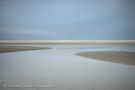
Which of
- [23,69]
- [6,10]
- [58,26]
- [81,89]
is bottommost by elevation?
[81,89]

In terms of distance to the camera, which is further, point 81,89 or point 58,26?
point 58,26

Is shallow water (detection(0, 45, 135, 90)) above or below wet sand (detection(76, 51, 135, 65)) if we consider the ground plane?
below

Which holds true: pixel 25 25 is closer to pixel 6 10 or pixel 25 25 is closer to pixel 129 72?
pixel 6 10

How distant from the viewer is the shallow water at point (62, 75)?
5.90ft

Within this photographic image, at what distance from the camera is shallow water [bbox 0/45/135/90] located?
1.80 m

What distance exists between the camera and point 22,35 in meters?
2.36

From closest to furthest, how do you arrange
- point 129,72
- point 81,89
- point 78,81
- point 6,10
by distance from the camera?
1. point 81,89
2. point 78,81
3. point 129,72
4. point 6,10

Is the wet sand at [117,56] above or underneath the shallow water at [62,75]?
above

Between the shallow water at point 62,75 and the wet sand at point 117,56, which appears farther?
the wet sand at point 117,56

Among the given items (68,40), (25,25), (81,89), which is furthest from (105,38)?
(25,25)

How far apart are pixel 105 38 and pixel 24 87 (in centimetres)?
136

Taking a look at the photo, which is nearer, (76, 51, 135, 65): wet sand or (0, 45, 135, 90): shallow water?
(0, 45, 135, 90): shallow water

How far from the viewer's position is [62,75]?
2006 millimetres

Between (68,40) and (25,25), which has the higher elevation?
(25,25)
